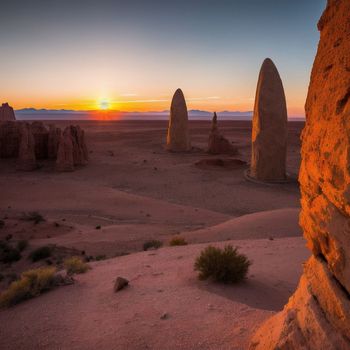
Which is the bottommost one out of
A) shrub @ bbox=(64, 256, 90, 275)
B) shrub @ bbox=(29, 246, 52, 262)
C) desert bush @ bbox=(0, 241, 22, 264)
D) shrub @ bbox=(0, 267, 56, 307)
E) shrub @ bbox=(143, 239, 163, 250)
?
desert bush @ bbox=(0, 241, 22, 264)

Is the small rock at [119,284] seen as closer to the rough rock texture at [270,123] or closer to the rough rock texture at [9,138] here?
the rough rock texture at [270,123]

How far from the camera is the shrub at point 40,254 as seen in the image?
9188 mm

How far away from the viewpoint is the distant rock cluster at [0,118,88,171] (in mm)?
22703

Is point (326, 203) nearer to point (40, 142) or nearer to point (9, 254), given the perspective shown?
point (9, 254)

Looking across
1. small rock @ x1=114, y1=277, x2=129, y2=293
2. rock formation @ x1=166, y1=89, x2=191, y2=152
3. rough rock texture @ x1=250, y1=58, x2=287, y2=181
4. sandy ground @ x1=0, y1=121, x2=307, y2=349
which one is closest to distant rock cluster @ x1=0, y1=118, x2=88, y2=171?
sandy ground @ x1=0, y1=121, x2=307, y2=349

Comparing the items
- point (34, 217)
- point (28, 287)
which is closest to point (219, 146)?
point (34, 217)

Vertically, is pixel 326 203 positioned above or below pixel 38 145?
above

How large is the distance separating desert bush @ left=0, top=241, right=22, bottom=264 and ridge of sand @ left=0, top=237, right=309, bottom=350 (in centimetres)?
324

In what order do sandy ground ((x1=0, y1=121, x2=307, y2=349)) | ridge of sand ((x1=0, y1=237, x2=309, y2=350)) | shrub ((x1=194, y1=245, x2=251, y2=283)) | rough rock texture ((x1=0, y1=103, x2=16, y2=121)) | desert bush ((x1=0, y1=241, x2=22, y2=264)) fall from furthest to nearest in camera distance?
rough rock texture ((x1=0, y1=103, x2=16, y2=121)) → desert bush ((x1=0, y1=241, x2=22, y2=264)) → shrub ((x1=194, y1=245, x2=251, y2=283)) → sandy ground ((x1=0, y1=121, x2=307, y2=349)) → ridge of sand ((x1=0, y1=237, x2=309, y2=350))

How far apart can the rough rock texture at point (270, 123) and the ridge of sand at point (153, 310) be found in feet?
38.0

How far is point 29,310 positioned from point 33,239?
5.97 metres

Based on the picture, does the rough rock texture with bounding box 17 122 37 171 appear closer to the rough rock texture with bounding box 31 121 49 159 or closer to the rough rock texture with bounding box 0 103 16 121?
the rough rock texture with bounding box 31 121 49 159

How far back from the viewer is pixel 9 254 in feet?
30.9

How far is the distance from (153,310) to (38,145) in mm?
22092
